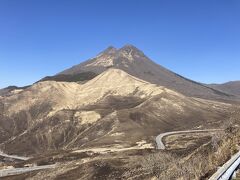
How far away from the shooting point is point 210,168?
64.9ft

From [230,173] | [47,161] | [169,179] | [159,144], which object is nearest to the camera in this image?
[230,173]

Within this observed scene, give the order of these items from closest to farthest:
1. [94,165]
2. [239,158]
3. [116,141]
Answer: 1. [239,158]
2. [94,165]
3. [116,141]

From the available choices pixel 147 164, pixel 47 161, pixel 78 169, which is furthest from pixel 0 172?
pixel 147 164

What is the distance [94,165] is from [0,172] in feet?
162

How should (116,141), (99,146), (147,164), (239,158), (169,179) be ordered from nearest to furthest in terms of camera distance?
(239,158)
(169,179)
(147,164)
(99,146)
(116,141)

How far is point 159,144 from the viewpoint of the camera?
162 metres

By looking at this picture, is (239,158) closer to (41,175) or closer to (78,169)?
(78,169)

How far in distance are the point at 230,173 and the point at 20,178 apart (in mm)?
101891

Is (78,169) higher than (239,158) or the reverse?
the reverse

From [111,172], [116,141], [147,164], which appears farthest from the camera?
[116,141]

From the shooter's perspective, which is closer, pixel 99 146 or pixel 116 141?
pixel 99 146

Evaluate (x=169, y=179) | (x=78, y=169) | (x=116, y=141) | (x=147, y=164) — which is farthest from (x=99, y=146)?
(x=169, y=179)

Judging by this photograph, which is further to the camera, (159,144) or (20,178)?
(159,144)

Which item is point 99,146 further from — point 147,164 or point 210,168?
point 210,168
